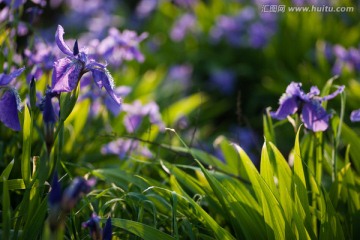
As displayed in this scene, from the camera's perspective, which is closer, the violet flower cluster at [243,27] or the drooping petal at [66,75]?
the drooping petal at [66,75]

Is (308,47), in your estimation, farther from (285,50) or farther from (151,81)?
(151,81)

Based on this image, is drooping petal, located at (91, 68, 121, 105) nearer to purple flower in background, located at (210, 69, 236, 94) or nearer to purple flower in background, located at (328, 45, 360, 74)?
A: purple flower in background, located at (328, 45, 360, 74)

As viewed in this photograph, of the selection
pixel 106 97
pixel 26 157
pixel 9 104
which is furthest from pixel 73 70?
pixel 106 97

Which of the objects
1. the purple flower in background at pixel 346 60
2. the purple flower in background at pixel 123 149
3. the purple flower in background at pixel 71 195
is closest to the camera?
the purple flower in background at pixel 71 195

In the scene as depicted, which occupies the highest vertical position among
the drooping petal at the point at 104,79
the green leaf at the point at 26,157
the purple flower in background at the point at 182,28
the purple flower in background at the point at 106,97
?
the drooping petal at the point at 104,79

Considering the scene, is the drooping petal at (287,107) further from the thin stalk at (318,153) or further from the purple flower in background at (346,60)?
the purple flower in background at (346,60)

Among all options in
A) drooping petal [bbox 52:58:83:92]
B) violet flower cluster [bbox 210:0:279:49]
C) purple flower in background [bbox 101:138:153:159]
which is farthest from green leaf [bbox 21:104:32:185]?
violet flower cluster [bbox 210:0:279:49]

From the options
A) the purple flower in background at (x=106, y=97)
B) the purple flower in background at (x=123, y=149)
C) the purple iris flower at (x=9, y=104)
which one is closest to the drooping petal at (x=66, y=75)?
the purple iris flower at (x=9, y=104)

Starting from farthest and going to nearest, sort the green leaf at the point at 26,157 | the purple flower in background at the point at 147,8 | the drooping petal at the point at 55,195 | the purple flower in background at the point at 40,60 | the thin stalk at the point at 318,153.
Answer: the purple flower in background at the point at 147,8
the purple flower in background at the point at 40,60
the thin stalk at the point at 318,153
the green leaf at the point at 26,157
the drooping petal at the point at 55,195
